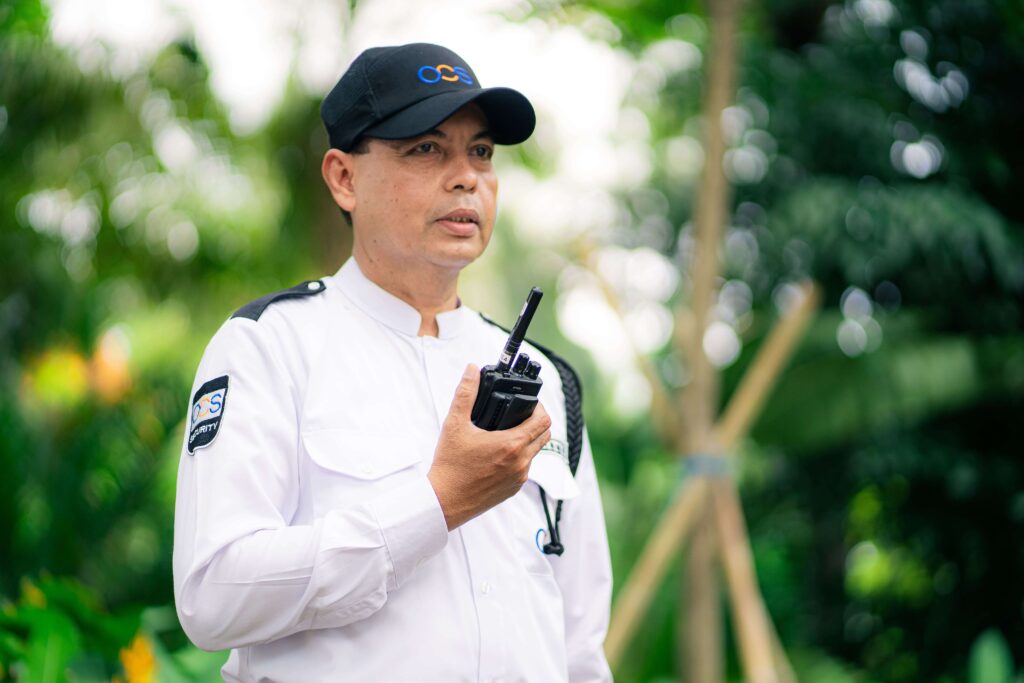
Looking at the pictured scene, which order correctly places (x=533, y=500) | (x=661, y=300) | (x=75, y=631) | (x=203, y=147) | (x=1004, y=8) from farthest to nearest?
(x=203, y=147)
(x=661, y=300)
(x=1004, y=8)
(x=75, y=631)
(x=533, y=500)

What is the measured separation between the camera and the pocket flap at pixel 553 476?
6.13 feet

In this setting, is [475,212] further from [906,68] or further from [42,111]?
[42,111]

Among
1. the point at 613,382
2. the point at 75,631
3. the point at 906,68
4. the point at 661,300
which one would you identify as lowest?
the point at 613,382

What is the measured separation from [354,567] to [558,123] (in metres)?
7.46

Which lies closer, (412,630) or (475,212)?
(412,630)

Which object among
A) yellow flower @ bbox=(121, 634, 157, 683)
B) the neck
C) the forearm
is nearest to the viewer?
the forearm

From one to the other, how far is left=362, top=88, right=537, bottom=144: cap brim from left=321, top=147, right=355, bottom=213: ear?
9 cm

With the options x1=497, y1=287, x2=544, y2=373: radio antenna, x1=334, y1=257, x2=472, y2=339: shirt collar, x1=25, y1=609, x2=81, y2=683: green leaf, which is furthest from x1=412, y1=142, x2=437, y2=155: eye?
x1=25, y1=609, x2=81, y2=683: green leaf

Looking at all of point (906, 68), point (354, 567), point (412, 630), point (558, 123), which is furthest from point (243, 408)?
point (558, 123)

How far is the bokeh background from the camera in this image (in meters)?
5.77

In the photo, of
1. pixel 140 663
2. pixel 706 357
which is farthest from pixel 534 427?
pixel 706 357

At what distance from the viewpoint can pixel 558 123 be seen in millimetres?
8664

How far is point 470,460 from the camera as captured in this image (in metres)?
1.54

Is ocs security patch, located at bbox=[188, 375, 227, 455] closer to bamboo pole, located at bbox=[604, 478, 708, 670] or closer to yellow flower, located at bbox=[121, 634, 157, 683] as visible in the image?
yellow flower, located at bbox=[121, 634, 157, 683]
